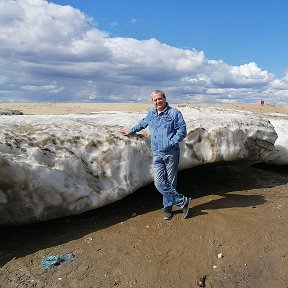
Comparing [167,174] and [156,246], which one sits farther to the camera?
[167,174]

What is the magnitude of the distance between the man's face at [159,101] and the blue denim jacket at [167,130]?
77 mm

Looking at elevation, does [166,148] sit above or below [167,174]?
above

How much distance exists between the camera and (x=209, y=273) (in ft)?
16.0

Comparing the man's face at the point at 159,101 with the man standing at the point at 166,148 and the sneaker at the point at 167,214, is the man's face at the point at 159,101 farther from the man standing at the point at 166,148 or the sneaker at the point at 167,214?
the sneaker at the point at 167,214

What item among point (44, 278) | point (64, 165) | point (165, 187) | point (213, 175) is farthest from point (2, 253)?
point (213, 175)

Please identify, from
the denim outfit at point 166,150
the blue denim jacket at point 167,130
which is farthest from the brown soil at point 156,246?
the blue denim jacket at point 167,130

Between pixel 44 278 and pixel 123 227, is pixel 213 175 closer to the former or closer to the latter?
pixel 123 227

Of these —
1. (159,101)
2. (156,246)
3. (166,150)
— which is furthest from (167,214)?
(159,101)

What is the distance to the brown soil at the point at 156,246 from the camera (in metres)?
4.73

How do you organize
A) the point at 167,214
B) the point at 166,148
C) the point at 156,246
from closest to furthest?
the point at 156,246 → the point at 166,148 → the point at 167,214

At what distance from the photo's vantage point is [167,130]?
19.9 feet

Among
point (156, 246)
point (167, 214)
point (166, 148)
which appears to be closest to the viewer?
point (156, 246)

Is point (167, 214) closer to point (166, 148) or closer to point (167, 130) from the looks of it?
point (166, 148)

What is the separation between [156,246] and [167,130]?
173 centimetres
